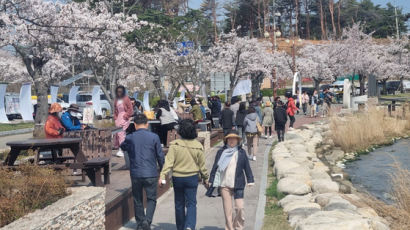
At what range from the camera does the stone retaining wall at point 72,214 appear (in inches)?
224

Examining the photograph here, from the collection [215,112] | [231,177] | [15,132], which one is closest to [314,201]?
[231,177]

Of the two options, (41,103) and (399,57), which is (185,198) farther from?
(399,57)

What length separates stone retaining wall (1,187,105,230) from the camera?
5.69 metres

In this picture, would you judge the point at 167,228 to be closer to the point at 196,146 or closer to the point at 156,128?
the point at 196,146

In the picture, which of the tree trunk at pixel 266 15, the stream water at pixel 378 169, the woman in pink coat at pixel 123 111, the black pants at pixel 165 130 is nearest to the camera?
the woman in pink coat at pixel 123 111

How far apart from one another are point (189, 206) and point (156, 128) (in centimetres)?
618

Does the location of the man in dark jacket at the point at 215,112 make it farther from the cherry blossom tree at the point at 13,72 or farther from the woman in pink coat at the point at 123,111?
the cherry blossom tree at the point at 13,72

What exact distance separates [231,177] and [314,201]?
121 inches

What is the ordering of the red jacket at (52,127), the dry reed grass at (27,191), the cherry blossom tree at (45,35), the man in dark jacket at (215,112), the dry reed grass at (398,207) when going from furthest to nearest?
the cherry blossom tree at (45,35) < the man in dark jacket at (215,112) < the red jacket at (52,127) < the dry reed grass at (398,207) < the dry reed grass at (27,191)

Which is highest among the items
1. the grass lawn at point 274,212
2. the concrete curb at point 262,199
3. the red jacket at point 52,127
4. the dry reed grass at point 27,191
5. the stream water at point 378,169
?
the red jacket at point 52,127

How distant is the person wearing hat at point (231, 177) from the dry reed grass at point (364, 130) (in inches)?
577

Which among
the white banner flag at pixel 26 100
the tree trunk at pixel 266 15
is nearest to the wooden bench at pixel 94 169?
the white banner flag at pixel 26 100

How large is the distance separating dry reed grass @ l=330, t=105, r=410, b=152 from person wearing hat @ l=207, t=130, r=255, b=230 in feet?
48.1

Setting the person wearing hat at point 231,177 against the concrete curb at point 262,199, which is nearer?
the person wearing hat at point 231,177
